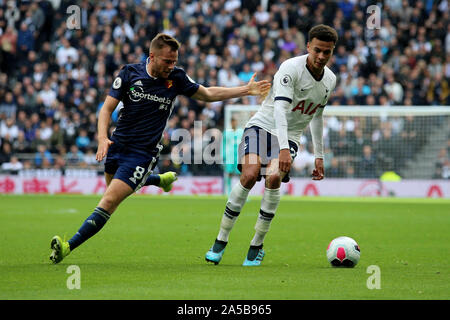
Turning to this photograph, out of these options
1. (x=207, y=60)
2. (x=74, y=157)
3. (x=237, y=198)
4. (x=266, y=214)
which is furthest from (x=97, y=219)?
(x=207, y=60)

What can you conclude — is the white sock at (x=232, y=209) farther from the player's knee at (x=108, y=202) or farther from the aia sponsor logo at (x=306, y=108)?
the player's knee at (x=108, y=202)

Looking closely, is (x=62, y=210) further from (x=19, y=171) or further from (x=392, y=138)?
(x=392, y=138)

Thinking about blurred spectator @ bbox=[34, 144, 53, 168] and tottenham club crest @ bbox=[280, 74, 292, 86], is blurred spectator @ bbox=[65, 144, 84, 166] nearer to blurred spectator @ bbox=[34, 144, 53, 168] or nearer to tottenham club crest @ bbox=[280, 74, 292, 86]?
blurred spectator @ bbox=[34, 144, 53, 168]

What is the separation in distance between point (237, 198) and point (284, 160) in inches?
31.5

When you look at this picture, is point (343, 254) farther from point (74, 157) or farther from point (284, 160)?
point (74, 157)

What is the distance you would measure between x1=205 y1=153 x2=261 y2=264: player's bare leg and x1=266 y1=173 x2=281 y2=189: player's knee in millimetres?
137

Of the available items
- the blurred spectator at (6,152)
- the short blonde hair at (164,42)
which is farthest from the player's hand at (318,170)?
the blurred spectator at (6,152)

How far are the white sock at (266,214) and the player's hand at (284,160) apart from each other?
0.50 m

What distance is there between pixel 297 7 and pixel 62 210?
13.6 meters

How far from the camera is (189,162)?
23.4 meters

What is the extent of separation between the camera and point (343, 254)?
8.20m

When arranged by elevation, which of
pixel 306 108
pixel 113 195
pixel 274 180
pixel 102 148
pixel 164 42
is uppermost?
pixel 164 42
